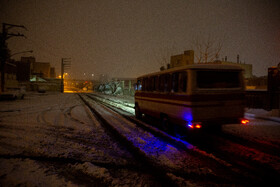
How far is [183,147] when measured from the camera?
5770 millimetres

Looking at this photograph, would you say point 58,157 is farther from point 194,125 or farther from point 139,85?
point 139,85

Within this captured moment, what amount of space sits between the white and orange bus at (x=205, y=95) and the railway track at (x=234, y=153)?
0.74m

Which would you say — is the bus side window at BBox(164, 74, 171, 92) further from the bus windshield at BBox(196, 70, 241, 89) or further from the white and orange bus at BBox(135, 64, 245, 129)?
the bus windshield at BBox(196, 70, 241, 89)

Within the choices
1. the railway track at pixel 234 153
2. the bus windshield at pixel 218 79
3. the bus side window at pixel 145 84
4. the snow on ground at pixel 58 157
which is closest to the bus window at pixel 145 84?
the bus side window at pixel 145 84

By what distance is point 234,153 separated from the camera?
5270 mm

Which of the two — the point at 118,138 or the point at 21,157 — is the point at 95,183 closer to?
the point at 21,157

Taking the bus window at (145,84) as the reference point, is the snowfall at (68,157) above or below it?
below

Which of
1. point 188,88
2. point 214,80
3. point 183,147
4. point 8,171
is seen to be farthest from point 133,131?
point 8,171

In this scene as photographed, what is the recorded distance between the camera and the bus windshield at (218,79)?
19.8 feet

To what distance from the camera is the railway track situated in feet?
12.9

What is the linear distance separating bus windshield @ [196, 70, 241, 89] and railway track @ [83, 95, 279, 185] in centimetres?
207

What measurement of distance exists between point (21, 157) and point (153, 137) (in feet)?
14.5

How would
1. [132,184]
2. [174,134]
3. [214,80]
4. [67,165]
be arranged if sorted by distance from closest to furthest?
1. [132,184]
2. [67,165]
3. [214,80]
4. [174,134]

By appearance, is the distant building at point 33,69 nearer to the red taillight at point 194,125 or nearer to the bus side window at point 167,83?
the bus side window at point 167,83
